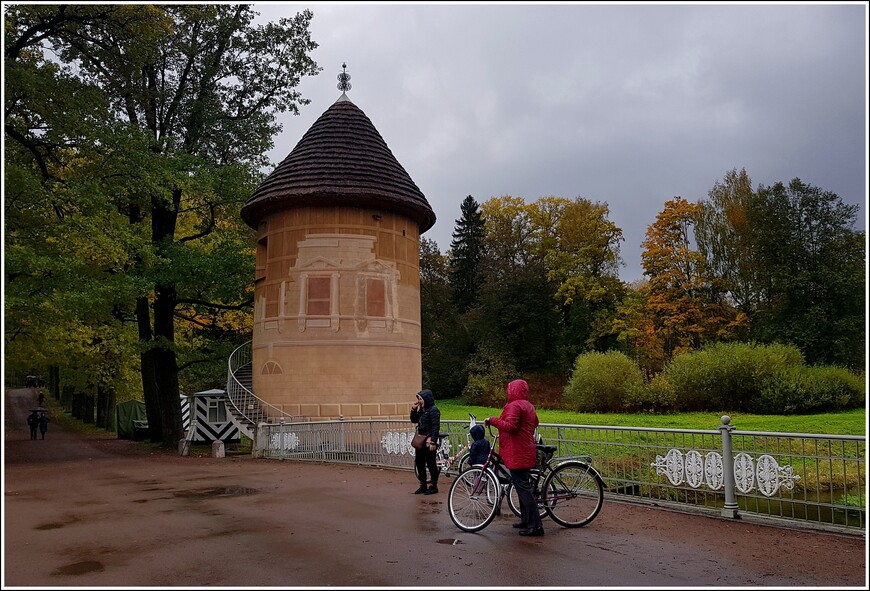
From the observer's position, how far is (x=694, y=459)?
9906 millimetres

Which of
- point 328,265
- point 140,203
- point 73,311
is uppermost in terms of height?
point 140,203

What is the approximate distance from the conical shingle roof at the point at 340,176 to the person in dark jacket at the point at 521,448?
16878 mm

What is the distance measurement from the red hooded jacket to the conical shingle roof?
16.8m

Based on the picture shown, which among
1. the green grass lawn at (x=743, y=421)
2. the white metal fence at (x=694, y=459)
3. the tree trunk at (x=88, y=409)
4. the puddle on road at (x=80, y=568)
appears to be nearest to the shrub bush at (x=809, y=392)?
the green grass lawn at (x=743, y=421)

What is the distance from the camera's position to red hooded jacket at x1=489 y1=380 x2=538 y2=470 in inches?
325

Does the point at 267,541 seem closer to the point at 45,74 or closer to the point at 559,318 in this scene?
the point at 45,74

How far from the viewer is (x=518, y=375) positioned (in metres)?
50.1

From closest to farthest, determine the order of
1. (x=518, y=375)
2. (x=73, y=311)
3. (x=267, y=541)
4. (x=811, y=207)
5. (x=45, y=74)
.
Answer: (x=267, y=541) → (x=45, y=74) → (x=73, y=311) → (x=811, y=207) → (x=518, y=375)

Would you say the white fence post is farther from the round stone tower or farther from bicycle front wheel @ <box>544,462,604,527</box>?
the round stone tower

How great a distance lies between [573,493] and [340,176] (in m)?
18.1

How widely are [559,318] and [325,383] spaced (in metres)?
33.9

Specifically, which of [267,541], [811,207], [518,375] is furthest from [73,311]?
[811,207]

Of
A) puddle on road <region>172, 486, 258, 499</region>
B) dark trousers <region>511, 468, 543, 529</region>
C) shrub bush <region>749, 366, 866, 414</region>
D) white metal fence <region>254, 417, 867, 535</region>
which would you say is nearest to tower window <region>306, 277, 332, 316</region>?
white metal fence <region>254, 417, 867, 535</region>

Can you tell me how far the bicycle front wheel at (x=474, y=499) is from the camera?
334 inches
